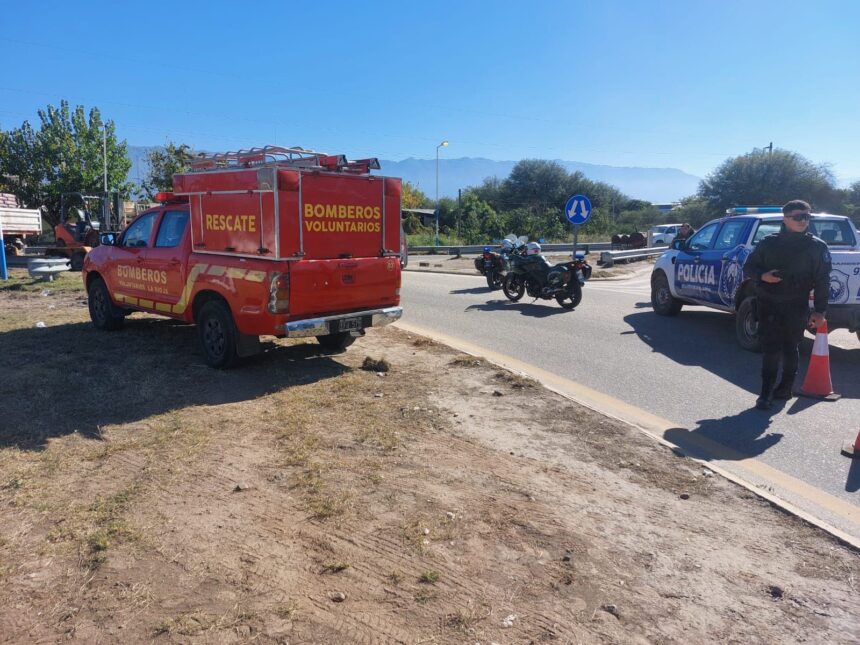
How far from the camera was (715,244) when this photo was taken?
10352 millimetres

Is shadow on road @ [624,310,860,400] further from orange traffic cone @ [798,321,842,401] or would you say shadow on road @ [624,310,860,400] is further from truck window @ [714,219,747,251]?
truck window @ [714,219,747,251]

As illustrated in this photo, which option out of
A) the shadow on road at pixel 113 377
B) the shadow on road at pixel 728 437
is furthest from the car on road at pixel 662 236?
the shadow on road at pixel 728 437

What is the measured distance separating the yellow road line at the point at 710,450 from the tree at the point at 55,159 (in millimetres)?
39920

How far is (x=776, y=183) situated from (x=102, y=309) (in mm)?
51655

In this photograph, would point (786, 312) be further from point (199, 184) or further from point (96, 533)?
point (199, 184)

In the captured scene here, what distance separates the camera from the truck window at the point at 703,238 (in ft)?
34.6

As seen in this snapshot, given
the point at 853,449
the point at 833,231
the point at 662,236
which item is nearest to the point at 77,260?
the point at 833,231

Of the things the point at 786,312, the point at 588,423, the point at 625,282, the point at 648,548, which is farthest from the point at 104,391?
the point at 625,282

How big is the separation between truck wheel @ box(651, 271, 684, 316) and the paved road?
256 mm

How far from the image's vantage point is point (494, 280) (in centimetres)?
1594

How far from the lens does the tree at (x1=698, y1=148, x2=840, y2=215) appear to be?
48.6 m

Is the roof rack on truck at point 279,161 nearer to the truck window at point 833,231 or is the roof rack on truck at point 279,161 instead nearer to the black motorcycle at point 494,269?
the truck window at point 833,231

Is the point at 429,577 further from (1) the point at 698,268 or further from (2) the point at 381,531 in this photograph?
(1) the point at 698,268

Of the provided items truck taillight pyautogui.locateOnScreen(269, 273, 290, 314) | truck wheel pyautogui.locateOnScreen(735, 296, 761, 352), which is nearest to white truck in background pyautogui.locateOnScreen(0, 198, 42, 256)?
truck taillight pyautogui.locateOnScreen(269, 273, 290, 314)
